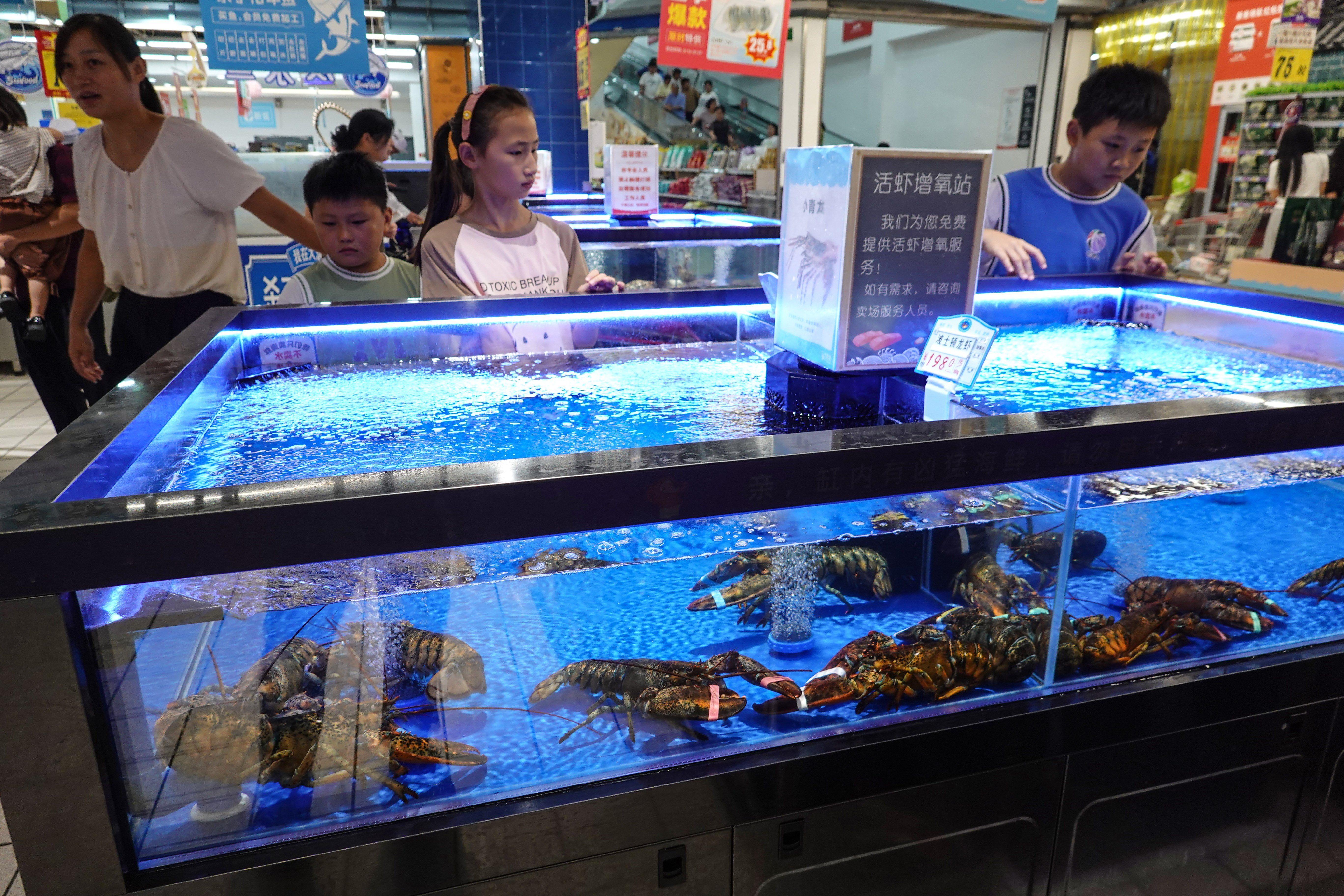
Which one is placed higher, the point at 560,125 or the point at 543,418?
the point at 560,125

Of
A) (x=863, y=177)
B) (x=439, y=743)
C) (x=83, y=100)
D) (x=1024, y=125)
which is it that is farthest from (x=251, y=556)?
(x=1024, y=125)

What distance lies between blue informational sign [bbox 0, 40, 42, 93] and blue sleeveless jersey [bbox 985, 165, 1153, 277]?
273 inches

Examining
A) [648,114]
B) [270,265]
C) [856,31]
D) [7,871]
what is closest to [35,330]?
[270,265]

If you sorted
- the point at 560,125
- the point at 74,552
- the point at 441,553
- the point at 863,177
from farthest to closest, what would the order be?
the point at 560,125 → the point at 863,177 → the point at 441,553 → the point at 74,552

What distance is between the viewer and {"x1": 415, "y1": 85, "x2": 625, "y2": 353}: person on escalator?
217 centimetres

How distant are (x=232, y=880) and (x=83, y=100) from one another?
2.49 m

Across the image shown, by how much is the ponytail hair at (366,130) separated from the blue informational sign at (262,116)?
660 inches

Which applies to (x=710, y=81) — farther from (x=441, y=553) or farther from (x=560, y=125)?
(x=441, y=553)

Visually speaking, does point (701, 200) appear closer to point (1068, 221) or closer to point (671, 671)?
point (1068, 221)

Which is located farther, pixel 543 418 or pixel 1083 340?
pixel 1083 340

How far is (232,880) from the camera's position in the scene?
90 centimetres

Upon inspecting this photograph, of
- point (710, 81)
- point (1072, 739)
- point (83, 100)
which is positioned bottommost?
point (1072, 739)

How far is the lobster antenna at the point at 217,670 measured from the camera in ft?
2.87

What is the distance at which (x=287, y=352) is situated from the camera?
165 cm
